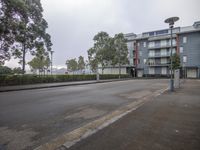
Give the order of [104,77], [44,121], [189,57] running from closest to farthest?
[44,121], [104,77], [189,57]

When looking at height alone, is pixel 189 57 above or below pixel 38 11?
below

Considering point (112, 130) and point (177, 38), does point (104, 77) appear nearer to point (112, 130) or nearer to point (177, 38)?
point (177, 38)

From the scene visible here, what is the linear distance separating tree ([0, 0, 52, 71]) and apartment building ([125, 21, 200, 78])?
3704 centimetres

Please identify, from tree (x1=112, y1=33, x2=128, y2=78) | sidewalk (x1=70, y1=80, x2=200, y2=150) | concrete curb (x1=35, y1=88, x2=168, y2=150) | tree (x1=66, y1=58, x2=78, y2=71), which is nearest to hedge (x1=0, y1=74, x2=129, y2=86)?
concrete curb (x1=35, y1=88, x2=168, y2=150)

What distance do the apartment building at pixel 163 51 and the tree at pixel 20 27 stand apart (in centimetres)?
3704

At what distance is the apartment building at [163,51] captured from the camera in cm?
4159

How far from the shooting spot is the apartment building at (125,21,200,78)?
4159cm

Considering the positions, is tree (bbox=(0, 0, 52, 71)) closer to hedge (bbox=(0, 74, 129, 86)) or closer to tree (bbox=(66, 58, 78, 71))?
hedge (bbox=(0, 74, 129, 86))

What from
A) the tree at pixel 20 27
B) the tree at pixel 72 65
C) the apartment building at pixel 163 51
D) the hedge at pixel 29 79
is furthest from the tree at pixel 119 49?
the tree at pixel 72 65

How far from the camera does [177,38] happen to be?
142 feet

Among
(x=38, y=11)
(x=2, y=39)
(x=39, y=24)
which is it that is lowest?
(x=2, y=39)

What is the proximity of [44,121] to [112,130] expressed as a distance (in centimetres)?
233

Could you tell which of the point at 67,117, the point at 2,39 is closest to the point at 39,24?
the point at 2,39

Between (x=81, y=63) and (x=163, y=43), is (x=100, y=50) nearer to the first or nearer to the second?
(x=163, y=43)
